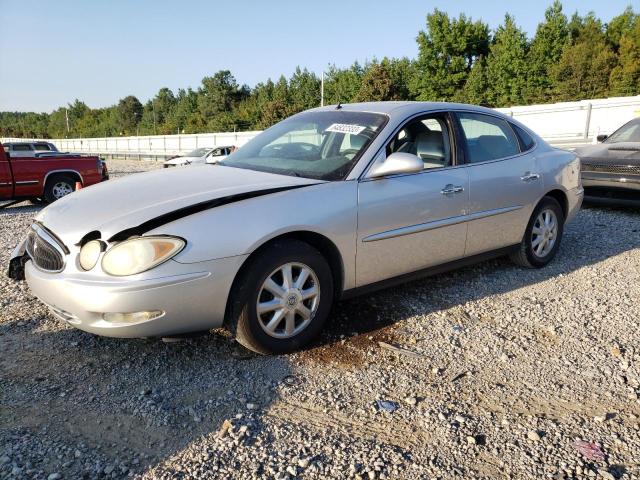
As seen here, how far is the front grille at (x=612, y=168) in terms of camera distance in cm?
732

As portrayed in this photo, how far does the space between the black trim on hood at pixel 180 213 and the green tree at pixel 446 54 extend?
183 ft

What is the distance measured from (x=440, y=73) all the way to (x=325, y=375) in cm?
5867

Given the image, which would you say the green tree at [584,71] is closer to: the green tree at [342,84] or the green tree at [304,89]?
the green tree at [342,84]

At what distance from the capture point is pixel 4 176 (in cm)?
1020

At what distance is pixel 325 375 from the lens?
2.98 meters

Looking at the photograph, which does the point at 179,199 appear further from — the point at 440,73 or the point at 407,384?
the point at 440,73

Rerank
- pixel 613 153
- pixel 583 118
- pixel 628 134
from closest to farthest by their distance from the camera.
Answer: pixel 613 153
pixel 628 134
pixel 583 118

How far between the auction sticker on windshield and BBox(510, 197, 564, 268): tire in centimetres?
211

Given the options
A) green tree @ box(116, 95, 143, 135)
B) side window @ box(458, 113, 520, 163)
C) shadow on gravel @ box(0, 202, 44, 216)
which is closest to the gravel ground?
side window @ box(458, 113, 520, 163)

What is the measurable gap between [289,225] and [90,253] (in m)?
1.11

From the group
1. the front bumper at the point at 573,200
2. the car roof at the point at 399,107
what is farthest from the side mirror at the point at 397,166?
the front bumper at the point at 573,200

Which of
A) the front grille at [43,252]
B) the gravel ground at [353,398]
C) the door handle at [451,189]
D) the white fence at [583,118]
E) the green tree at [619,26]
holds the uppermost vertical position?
the green tree at [619,26]

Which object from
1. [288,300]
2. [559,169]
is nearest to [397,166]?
[288,300]

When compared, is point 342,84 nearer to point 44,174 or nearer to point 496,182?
point 44,174
